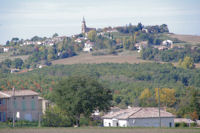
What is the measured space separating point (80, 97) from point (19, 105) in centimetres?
915

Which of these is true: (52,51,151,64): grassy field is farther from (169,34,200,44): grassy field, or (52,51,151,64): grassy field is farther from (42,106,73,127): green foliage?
(42,106,73,127): green foliage

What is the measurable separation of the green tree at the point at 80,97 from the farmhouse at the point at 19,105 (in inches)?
171

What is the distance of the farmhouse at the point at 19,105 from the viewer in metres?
48.2

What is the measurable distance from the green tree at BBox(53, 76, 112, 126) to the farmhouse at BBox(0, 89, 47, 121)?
435 cm

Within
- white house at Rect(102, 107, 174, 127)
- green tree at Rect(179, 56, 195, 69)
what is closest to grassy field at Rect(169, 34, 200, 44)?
green tree at Rect(179, 56, 195, 69)

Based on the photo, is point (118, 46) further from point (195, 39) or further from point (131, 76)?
point (131, 76)

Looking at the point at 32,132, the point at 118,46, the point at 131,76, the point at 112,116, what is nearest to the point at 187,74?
the point at 131,76

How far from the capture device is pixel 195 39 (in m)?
169

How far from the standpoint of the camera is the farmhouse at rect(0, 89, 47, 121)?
4819 cm

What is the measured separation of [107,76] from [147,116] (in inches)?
2660

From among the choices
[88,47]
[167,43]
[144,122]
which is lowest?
[144,122]

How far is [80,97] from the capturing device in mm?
46188

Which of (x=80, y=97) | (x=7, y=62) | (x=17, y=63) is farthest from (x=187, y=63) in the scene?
(x=80, y=97)

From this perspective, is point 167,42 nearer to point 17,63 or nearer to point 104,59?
point 104,59
